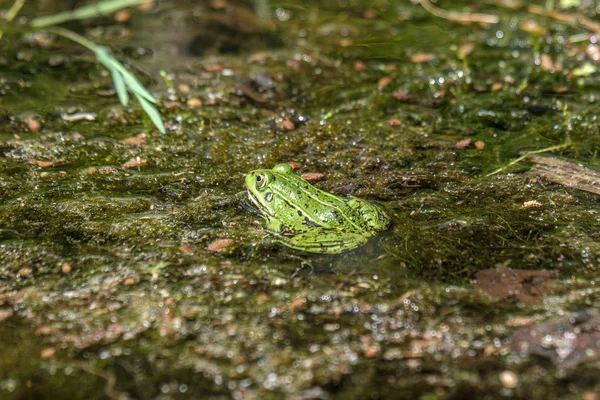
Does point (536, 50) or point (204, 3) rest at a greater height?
point (536, 50)

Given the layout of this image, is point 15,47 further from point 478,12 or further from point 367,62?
point 478,12

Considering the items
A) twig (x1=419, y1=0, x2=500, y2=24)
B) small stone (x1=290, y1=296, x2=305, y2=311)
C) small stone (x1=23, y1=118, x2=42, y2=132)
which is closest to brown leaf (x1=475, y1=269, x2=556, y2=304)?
small stone (x1=290, y1=296, x2=305, y2=311)

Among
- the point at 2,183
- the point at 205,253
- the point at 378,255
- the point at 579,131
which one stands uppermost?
the point at 579,131

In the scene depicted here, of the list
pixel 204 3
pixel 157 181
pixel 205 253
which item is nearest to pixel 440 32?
pixel 204 3

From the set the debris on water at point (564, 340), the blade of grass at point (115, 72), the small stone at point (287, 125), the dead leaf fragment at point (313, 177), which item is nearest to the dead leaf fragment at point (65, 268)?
the blade of grass at point (115, 72)

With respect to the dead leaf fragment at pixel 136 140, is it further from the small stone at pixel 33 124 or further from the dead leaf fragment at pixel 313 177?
the dead leaf fragment at pixel 313 177

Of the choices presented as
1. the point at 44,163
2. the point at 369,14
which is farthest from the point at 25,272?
the point at 369,14

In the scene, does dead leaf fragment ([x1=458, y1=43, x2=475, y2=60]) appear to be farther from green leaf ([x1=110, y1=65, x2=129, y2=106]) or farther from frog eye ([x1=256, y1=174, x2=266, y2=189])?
green leaf ([x1=110, y1=65, x2=129, y2=106])
